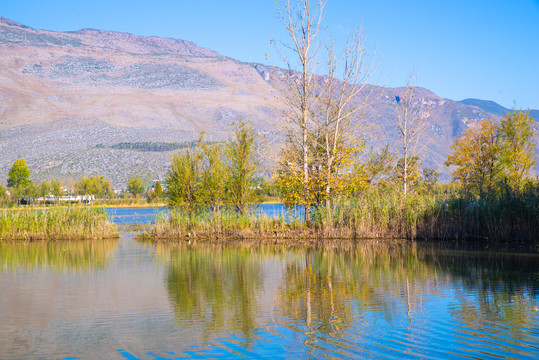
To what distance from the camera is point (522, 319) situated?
731cm

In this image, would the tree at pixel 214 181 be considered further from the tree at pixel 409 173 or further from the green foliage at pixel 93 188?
the green foliage at pixel 93 188

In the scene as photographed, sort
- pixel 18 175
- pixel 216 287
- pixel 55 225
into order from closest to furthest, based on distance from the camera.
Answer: pixel 216 287 < pixel 55 225 < pixel 18 175

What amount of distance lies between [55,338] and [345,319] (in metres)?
4.10

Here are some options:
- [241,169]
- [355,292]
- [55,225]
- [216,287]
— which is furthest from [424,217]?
[55,225]

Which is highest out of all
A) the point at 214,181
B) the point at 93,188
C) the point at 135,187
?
the point at 135,187

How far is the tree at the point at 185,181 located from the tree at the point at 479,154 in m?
20.3

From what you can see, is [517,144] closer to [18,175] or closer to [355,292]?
[355,292]

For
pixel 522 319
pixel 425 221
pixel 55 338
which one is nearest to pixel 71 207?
pixel 425 221

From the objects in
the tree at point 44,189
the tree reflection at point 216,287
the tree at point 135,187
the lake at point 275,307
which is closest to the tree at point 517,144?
the lake at point 275,307

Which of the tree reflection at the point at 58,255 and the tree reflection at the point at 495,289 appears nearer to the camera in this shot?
the tree reflection at the point at 495,289

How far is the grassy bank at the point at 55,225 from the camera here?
22.8 m

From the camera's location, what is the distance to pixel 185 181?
24.3 m

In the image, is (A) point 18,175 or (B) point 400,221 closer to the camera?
(B) point 400,221

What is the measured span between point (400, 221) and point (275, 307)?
12.9 m
